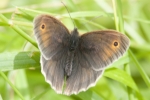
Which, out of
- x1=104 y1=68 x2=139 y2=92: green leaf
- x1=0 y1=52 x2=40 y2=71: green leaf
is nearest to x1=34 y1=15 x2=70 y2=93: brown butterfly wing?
x1=0 y1=52 x2=40 y2=71: green leaf

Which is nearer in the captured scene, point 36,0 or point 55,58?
point 55,58

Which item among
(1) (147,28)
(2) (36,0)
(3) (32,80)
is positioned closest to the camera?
(3) (32,80)

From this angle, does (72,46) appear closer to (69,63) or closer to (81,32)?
(69,63)

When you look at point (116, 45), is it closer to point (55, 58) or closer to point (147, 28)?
point (55, 58)

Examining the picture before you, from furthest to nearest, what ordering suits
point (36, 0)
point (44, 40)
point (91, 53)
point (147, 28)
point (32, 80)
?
point (36, 0)
point (147, 28)
point (32, 80)
point (91, 53)
point (44, 40)

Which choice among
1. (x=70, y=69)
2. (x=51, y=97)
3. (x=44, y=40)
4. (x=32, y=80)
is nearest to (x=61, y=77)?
(x=70, y=69)

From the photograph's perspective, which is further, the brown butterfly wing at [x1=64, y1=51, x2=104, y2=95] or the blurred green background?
the blurred green background

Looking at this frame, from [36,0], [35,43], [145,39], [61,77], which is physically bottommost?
[145,39]

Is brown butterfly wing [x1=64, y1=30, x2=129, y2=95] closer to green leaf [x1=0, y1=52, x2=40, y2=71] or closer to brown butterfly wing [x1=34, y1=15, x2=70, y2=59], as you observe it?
brown butterfly wing [x1=34, y1=15, x2=70, y2=59]
